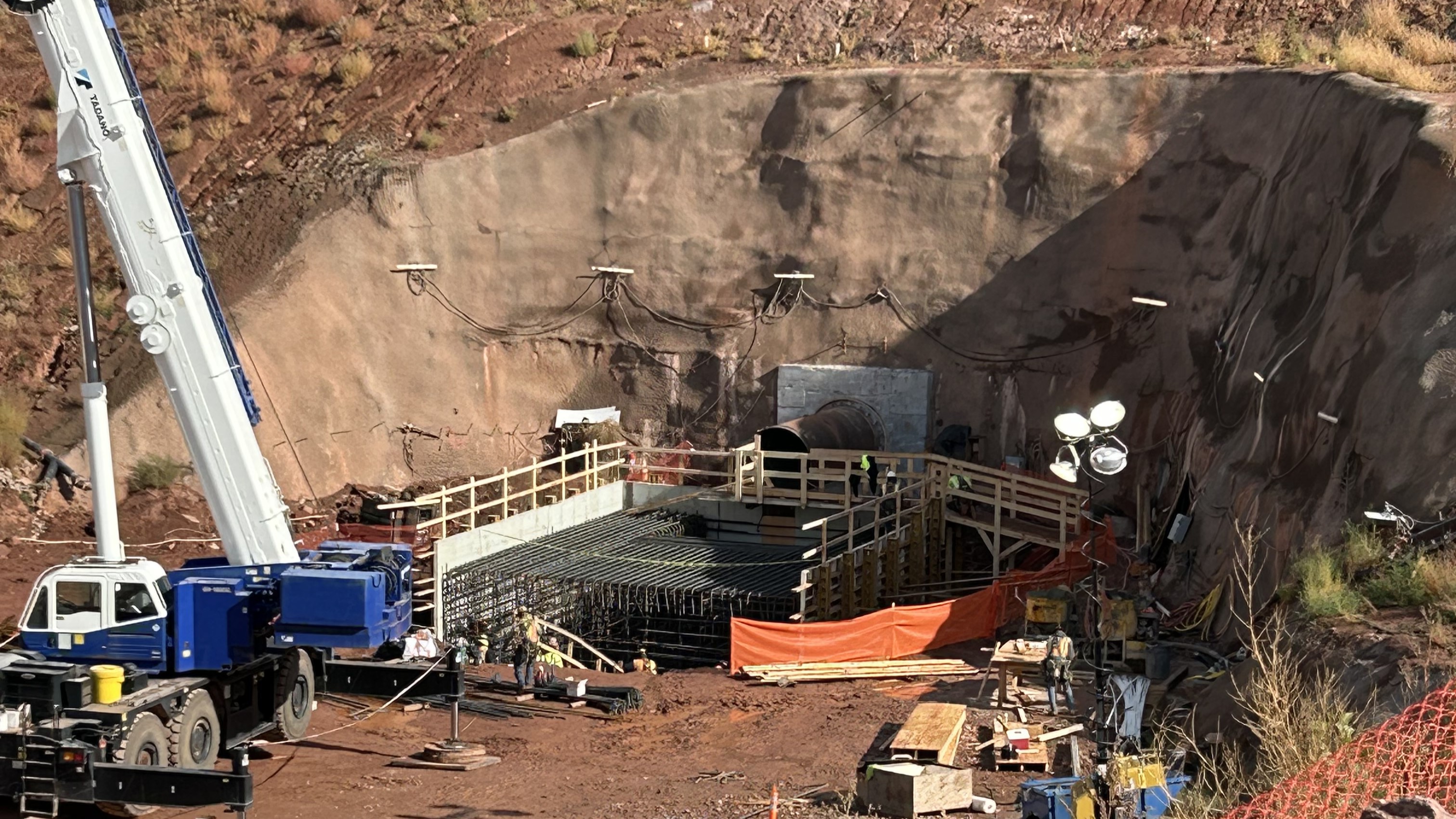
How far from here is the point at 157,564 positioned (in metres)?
18.4

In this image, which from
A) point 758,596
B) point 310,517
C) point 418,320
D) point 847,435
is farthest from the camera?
point 418,320

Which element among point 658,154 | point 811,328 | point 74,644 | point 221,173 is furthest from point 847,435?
point 74,644

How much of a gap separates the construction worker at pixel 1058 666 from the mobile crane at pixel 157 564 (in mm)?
7817

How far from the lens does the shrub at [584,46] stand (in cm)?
4028

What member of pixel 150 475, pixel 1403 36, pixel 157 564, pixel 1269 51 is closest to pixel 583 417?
pixel 150 475

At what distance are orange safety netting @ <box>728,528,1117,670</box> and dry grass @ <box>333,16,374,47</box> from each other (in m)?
24.3

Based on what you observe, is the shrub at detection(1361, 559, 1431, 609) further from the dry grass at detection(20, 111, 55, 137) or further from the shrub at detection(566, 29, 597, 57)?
the dry grass at detection(20, 111, 55, 137)

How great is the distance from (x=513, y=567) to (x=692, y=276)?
12160mm

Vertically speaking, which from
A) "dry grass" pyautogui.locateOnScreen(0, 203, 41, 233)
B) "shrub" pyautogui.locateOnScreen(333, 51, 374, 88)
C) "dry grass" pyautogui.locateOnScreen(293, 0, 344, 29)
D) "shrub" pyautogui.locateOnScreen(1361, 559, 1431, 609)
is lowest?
"shrub" pyautogui.locateOnScreen(1361, 559, 1431, 609)

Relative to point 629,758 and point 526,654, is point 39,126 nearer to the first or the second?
point 526,654

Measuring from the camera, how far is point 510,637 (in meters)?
27.5

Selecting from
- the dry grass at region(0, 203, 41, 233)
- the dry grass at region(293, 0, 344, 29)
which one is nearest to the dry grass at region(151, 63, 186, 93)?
the dry grass at region(293, 0, 344, 29)

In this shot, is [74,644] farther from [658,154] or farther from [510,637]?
[658,154]

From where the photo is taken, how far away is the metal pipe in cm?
1788
